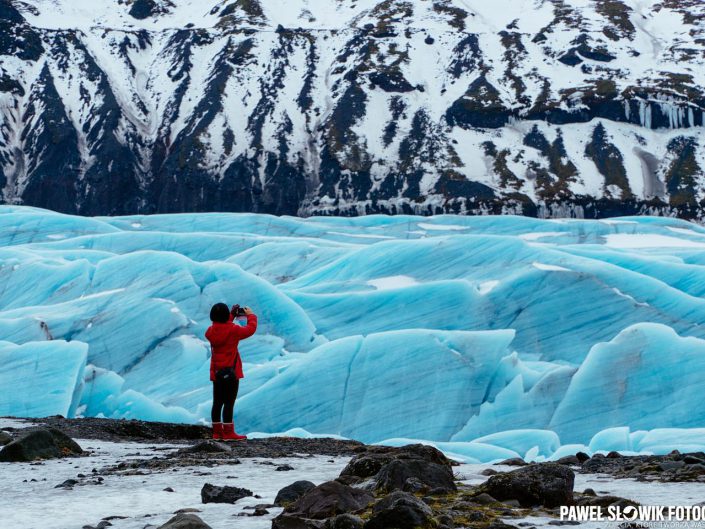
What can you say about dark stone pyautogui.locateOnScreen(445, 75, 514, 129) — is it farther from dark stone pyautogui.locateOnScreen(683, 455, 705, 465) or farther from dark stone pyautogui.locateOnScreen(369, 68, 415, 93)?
dark stone pyautogui.locateOnScreen(683, 455, 705, 465)

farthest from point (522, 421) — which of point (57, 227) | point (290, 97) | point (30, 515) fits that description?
point (290, 97)

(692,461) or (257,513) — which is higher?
(257,513)

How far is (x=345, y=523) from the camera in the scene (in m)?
4.14

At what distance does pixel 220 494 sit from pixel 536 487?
1.62 meters

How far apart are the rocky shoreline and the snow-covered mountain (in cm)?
9241

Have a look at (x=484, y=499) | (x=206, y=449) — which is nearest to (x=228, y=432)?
(x=206, y=449)

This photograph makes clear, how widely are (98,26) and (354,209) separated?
44.6 m

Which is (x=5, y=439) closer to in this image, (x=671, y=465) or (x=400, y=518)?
(x=671, y=465)

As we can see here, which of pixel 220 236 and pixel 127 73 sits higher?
pixel 127 73

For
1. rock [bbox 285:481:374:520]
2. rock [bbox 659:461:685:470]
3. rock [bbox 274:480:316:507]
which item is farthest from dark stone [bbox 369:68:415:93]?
rock [bbox 285:481:374:520]

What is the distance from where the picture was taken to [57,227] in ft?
117

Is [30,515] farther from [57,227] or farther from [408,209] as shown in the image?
[408,209]

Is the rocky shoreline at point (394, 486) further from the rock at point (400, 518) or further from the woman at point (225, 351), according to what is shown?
the woman at point (225, 351)

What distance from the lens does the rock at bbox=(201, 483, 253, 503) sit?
17.1 feet
